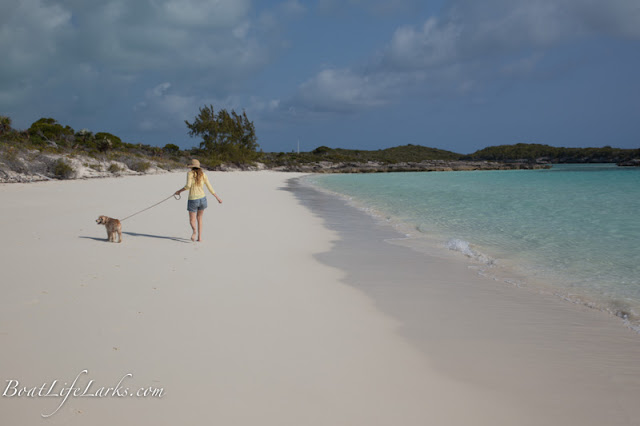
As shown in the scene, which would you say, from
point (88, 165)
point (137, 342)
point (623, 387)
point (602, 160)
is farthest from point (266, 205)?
point (602, 160)

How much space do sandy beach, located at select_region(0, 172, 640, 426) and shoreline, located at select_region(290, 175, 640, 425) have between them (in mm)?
17

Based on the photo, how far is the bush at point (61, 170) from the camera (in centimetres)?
2417

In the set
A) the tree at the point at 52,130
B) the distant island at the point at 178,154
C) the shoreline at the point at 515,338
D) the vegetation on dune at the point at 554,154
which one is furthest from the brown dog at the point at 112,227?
the vegetation on dune at the point at 554,154

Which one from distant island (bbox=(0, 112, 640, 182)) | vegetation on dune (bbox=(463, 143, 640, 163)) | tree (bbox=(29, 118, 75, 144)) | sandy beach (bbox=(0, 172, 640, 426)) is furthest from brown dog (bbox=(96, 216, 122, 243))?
vegetation on dune (bbox=(463, 143, 640, 163))

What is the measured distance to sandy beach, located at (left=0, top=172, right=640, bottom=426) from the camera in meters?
2.50

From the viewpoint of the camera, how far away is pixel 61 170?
24281 millimetres

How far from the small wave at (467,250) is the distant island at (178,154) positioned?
23.6m

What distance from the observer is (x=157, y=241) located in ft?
25.0

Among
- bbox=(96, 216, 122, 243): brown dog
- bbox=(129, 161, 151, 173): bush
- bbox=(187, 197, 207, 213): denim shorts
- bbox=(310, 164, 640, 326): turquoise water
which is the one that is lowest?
bbox=(310, 164, 640, 326): turquoise water

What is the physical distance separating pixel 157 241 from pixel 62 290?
3.17m

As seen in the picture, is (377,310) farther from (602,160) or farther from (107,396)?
(602,160)

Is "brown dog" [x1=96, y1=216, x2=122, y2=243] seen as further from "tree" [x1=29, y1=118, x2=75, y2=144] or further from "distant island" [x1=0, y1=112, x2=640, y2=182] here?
"tree" [x1=29, y1=118, x2=75, y2=144]

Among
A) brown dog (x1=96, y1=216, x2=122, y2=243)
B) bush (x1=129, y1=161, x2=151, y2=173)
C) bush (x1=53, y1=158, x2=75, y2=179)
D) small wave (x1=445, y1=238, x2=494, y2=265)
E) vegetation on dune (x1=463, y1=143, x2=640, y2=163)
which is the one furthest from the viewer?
vegetation on dune (x1=463, y1=143, x2=640, y2=163)

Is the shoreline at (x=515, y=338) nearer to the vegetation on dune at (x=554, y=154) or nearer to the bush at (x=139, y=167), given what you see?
the bush at (x=139, y=167)
